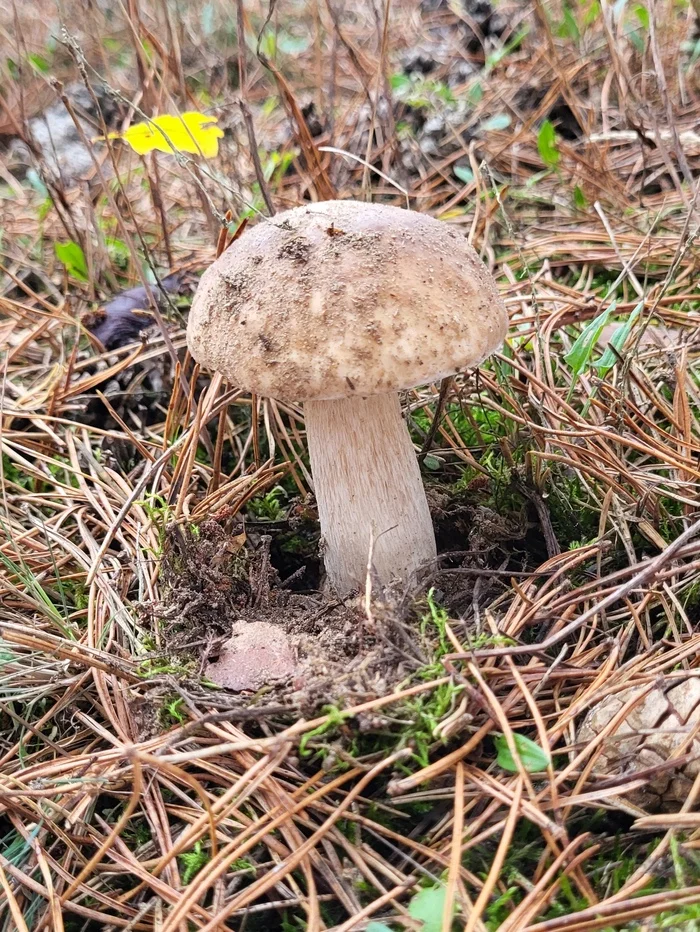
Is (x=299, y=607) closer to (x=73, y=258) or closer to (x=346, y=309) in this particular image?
(x=346, y=309)

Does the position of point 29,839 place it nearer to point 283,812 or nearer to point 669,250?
point 283,812

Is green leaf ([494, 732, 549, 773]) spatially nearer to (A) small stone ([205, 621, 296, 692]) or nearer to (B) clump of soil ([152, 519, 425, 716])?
(B) clump of soil ([152, 519, 425, 716])

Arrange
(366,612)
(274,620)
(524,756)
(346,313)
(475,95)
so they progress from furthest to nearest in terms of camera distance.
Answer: (475,95) → (274,620) → (366,612) → (346,313) → (524,756)

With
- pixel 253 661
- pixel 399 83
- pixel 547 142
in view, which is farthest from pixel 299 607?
pixel 399 83

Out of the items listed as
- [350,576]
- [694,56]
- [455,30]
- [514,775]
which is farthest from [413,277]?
[455,30]

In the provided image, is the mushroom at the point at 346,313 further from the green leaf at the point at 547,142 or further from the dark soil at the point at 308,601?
the green leaf at the point at 547,142

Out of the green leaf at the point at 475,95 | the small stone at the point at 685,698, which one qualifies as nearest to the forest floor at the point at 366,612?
the small stone at the point at 685,698

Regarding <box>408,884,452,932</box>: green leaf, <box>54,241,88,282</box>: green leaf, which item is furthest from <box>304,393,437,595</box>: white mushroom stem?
<box>54,241,88,282</box>: green leaf
